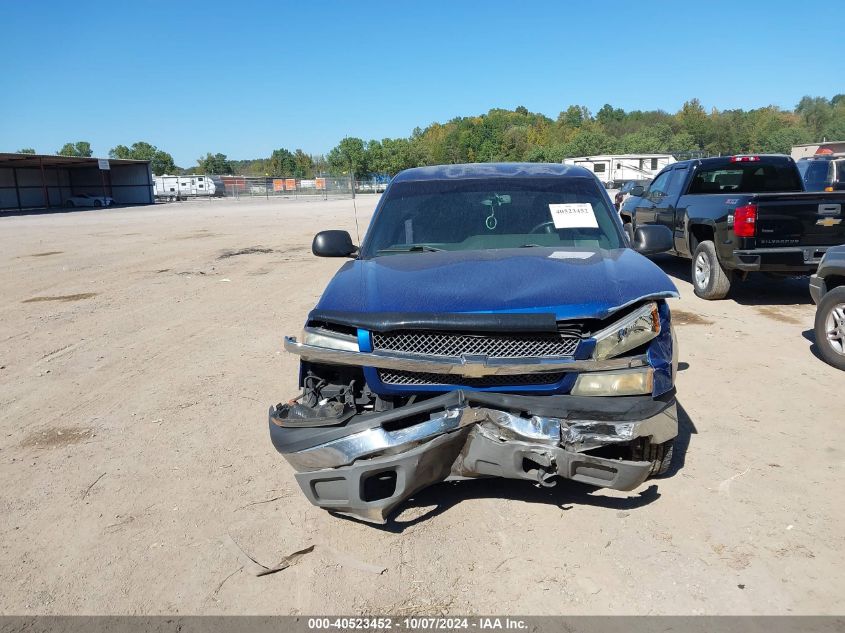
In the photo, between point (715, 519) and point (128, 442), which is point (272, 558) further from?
point (715, 519)

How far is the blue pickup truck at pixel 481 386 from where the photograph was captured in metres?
3.04

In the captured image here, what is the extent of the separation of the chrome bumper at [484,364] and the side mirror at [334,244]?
1.85m

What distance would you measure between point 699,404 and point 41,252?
17.7 metres

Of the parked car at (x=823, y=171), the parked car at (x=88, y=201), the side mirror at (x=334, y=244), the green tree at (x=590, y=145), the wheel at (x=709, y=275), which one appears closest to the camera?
the side mirror at (x=334, y=244)

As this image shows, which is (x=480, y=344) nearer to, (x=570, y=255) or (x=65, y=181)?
(x=570, y=255)

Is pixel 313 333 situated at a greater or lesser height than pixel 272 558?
greater

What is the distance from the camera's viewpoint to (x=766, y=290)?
1005 cm

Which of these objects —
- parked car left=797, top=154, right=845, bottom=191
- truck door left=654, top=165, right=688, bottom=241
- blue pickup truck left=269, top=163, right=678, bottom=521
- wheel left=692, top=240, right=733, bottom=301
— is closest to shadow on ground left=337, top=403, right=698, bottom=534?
blue pickup truck left=269, top=163, right=678, bottom=521

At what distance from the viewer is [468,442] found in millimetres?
3092

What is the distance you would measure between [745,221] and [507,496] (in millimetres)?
6243

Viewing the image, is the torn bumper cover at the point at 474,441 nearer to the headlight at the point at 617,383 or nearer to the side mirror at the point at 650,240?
the headlight at the point at 617,383

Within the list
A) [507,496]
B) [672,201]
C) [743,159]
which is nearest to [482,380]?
[507,496]

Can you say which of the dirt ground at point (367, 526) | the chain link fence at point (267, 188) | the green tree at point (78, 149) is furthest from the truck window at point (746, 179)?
the green tree at point (78, 149)

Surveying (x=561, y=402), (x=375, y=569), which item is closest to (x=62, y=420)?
(x=375, y=569)
